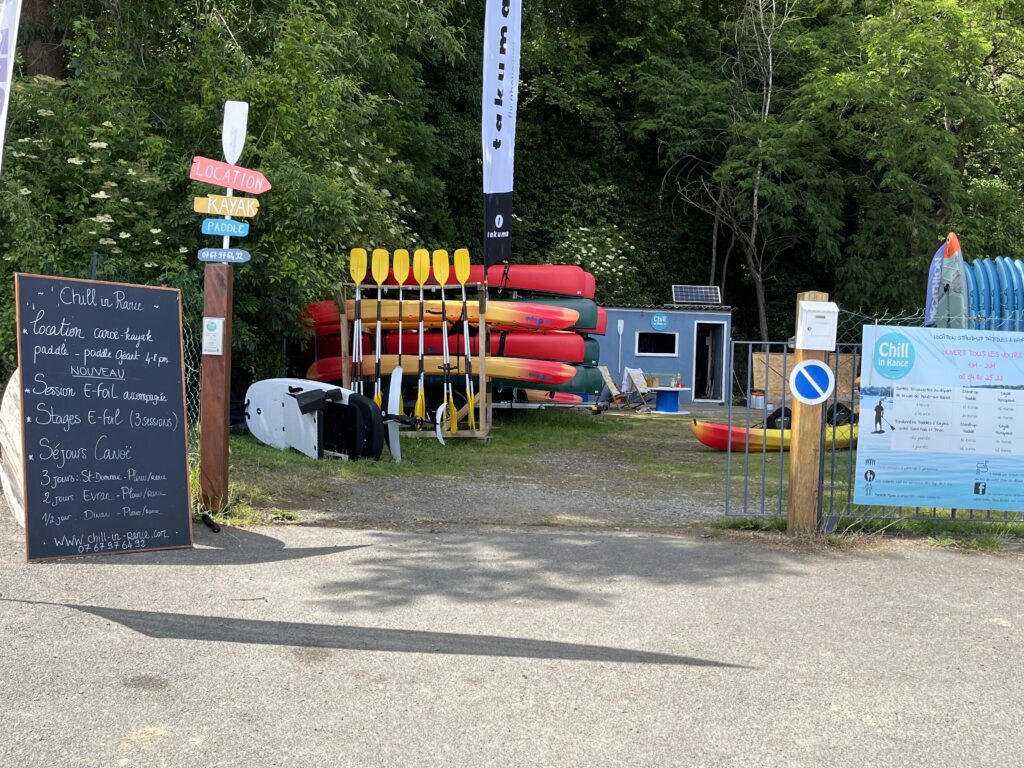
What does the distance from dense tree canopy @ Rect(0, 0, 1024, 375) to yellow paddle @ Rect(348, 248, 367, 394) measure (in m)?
0.50

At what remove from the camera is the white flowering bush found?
28.5m

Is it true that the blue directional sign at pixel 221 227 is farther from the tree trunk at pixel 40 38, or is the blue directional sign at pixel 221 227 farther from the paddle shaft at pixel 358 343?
the tree trunk at pixel 40 38

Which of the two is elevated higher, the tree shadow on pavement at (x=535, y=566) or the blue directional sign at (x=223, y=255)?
the blue directional sign at (x=223, y=255)

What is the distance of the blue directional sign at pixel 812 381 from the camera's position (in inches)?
290

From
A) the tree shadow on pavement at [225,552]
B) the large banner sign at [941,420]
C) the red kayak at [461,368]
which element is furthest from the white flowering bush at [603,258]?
the tree shadow on pavement at [225,552]

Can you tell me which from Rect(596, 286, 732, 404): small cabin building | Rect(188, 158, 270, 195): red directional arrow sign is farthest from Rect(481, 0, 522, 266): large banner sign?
Rect(596, 286, 732, 404): small cabin building

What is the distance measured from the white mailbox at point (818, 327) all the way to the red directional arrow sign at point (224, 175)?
4.04 m

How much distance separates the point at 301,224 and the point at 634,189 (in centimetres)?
2065

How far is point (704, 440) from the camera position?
1512 cm

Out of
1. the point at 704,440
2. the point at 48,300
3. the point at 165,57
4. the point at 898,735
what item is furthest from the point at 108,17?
the point at 898,735

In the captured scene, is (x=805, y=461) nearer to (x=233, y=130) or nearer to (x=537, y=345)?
(x=233, y=130)

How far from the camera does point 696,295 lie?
1120 inches

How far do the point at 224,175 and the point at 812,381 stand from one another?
14.5ft

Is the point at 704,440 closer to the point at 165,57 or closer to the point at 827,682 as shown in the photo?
the point at 165,57
